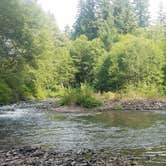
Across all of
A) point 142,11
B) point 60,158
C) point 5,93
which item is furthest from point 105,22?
point 60,158

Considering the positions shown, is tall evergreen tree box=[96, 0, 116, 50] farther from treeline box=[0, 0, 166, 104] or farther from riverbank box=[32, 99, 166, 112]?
riverbank box=[32, 99, 166, 112]

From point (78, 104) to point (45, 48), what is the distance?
6743 mm

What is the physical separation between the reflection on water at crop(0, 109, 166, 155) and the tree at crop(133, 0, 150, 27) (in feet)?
275

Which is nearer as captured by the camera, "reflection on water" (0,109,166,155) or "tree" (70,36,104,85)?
"reflection on water" (0,109,166,155)

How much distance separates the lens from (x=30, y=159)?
1731cm

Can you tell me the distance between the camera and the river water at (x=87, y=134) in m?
20.7

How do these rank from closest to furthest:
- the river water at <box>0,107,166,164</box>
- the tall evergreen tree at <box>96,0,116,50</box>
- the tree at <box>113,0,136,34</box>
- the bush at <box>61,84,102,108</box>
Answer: the river water at <box>0,107,166,164</box>
the bush at <box>61,84,102,108</box>
the tall evergreen tree at <box>96,0,116,50</box>
the tree at <box>113,0,136,34</box>

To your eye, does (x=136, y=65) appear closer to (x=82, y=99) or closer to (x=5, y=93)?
(x=82, y=99)

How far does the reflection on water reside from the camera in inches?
840

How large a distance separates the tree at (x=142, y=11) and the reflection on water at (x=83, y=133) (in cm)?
8376

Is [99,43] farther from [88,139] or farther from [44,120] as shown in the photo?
[88,139]

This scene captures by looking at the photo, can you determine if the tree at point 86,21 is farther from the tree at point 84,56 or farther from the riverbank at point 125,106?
A: the riverbank at point 125,106

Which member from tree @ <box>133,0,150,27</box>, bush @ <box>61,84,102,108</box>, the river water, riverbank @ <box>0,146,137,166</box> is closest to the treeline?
tree @ <box>133,0,150,27</box>

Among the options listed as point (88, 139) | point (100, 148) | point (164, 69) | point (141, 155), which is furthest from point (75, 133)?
point (164, 69)
